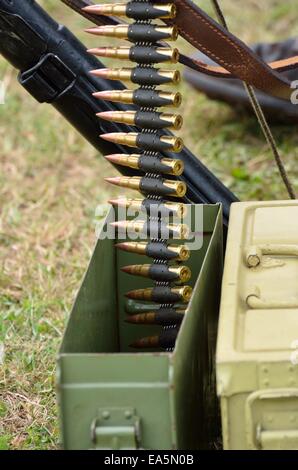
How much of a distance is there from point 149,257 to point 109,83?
0.72 m

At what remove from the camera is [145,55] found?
327 centimetres

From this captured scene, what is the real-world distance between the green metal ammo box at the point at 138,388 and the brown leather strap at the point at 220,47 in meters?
0.76

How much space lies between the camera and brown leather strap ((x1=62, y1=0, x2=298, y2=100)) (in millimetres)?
3332

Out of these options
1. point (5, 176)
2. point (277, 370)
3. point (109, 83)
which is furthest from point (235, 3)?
point (277, 370)

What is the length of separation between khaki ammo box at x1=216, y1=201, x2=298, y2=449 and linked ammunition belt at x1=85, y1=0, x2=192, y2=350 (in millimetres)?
321

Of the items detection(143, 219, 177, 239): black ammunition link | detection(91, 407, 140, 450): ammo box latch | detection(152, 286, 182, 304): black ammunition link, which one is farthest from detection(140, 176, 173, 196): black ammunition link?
detection(91, 407, 140, 450): ammo box latch

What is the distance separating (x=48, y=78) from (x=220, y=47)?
63 cm

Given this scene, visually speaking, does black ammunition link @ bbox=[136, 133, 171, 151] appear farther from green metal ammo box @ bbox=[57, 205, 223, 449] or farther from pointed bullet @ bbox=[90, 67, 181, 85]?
green metal ammo box @ bbox=[57, 205, 223, 449]

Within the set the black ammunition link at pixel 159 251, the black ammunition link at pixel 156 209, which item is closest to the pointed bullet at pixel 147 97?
the black ammunition link at pixel 156 209

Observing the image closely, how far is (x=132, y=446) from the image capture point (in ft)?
8.14

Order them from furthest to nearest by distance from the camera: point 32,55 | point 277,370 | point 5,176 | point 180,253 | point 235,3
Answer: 1. point 235,3
2. point 5,176
3. point 32,55
4. point 180,253
5. point 277,370

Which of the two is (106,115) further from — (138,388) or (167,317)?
(138,388)

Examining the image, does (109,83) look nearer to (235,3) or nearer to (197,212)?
(197,212)

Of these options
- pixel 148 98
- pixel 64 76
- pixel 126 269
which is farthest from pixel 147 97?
pixel 126 269
